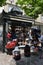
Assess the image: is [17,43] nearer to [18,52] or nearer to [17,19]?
[18,52]

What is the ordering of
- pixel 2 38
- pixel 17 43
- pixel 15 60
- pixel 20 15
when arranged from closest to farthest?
pixel 20 15, pixel 15 60, pixel 17 43, pixel 2 38

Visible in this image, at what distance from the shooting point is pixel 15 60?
6.79m

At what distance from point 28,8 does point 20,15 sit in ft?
42.0

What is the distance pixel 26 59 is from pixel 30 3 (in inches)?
456

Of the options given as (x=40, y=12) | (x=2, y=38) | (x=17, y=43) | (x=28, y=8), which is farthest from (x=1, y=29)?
(x=28, y=8)

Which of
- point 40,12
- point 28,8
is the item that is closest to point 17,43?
point 40,12

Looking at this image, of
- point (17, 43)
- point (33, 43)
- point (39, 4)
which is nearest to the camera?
point (17, 43)

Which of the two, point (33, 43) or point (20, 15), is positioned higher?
point (20, 15)

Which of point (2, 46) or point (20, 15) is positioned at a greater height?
point (20, 15)

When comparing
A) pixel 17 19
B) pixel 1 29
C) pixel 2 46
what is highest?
pixel 17 19

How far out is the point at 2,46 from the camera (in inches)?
374

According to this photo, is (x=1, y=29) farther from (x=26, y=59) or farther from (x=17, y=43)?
(x=26, y=59)

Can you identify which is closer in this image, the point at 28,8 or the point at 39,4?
the point at 39,4

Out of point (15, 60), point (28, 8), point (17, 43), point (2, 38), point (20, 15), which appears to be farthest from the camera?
point (28, 8)
